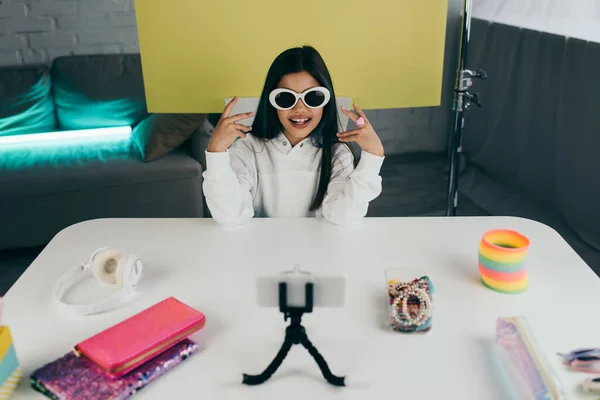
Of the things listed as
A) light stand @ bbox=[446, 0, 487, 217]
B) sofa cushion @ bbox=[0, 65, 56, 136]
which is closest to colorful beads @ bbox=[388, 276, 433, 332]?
light stand @ bbox=[446, 0, 487, 217]

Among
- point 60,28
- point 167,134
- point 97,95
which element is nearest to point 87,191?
point 167,134

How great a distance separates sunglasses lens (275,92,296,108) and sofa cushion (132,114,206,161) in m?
1.32

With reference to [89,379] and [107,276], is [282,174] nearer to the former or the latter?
[107,276]

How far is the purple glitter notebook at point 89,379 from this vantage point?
0.79m

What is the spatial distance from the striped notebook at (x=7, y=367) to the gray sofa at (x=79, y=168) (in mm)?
1713

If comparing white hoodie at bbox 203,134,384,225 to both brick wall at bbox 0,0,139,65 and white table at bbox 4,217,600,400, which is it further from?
brick wall at bbox 0,0,139,65

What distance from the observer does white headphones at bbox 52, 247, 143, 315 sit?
99cm

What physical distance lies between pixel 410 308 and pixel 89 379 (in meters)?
0.49

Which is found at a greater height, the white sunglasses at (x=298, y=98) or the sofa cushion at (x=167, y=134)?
the white sunglasses at (x=298, y=98)

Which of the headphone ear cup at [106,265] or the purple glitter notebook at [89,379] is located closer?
the purple glitter notebook at [89,379]

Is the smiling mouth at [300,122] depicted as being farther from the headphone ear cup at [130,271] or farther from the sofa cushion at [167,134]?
the sofa cushion at [167,134]

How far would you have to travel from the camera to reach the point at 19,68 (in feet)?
9.40

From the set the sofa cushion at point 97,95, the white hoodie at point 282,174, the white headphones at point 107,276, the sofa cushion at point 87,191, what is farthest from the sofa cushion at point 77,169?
the white headphones at point 107,276

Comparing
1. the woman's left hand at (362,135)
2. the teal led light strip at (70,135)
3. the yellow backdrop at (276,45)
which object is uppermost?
the yellow backdrop at (276,45)
